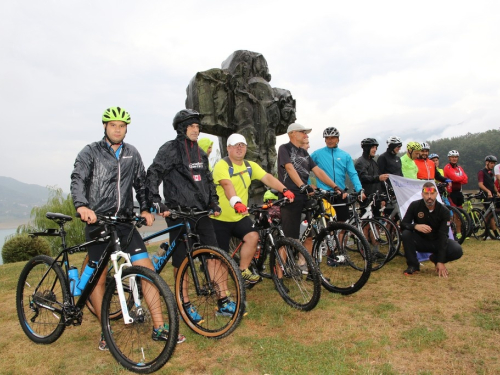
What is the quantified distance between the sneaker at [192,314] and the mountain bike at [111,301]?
38cm

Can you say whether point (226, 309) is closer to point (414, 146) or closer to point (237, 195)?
point (237, 195)

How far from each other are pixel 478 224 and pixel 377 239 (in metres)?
4.30

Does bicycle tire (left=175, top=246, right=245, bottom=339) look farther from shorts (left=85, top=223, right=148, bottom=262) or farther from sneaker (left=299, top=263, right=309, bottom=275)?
sneaker (left=299, top=263, right=309, bottom=275)

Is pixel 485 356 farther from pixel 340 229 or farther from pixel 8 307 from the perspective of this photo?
pixel 8 307

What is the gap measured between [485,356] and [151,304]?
282cm

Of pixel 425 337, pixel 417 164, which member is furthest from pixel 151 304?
pixel 417 164

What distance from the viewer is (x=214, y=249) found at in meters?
3.57

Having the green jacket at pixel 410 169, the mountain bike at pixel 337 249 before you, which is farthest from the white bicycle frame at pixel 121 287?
the green jacket at pixel 410 169

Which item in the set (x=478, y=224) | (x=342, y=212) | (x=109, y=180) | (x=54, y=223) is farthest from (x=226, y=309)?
(x=54, y=223)

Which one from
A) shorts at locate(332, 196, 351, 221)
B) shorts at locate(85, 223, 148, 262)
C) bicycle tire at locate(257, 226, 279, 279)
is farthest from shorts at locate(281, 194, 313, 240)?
shorts at locate(85, 223, 148, 262)

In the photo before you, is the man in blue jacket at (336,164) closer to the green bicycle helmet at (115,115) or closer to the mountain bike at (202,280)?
the mountain bike at (202,280)

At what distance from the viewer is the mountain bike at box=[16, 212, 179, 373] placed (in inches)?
119

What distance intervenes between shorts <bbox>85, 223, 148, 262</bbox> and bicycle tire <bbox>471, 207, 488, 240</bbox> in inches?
324

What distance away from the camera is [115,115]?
3580 millimetres
